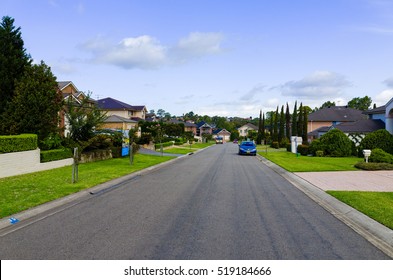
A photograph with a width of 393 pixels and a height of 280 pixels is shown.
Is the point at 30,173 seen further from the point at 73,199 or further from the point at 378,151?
the point at 378,151

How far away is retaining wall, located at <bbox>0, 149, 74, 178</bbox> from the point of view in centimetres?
1655

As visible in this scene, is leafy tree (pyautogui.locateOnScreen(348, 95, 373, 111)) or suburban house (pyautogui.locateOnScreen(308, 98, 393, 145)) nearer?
suburban house (pyautogui.locateOnScreen(308, 98, 393, 145))

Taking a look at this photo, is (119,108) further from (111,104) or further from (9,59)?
(9,59)

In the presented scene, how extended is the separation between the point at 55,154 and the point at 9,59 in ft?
28.4

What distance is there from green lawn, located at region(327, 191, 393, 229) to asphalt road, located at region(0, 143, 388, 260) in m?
1.01

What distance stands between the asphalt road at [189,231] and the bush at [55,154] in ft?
32.2

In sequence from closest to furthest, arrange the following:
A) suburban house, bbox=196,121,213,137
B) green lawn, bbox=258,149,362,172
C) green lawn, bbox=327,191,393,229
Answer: green lawn, bbox=327,191,393,229, green lawn, bbox=258,149,362,172, suburban house, bbox=196,121,213,137

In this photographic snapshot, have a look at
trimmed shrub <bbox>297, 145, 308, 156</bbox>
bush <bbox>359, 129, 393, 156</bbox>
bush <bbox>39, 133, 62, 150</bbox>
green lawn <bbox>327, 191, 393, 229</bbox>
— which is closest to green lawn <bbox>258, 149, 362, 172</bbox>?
bush <bbox>359, 129, 393, 156</bbox>

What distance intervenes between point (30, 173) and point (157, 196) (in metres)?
10.0

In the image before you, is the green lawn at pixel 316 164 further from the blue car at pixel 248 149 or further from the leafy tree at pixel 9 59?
the leafy tree at pixel 9 59

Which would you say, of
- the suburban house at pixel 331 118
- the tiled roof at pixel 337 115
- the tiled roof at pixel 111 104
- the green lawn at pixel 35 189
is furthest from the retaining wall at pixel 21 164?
the tiled roof at pixel 337 115

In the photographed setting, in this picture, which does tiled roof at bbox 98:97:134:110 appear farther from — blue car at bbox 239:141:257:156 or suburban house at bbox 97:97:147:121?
blue car at bbox 239:141:257:156

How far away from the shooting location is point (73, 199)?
11.0 metres
